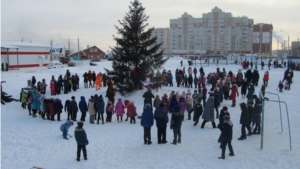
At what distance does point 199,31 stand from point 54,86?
119273 mm

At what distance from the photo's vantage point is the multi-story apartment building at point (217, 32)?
131 metres

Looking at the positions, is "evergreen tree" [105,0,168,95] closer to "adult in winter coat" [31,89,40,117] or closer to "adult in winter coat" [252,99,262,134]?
"adult in winter coat" [31,89,40,117]

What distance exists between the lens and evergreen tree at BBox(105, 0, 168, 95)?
2277cm

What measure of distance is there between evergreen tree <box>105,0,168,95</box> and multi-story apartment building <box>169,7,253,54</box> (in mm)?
106772

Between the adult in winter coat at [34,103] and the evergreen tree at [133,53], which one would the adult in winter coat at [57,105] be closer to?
the adult in winter coat at [34,103]

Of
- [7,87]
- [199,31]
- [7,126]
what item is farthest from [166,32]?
[7,126]

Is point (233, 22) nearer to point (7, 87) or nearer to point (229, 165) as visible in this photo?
point (7, 87)

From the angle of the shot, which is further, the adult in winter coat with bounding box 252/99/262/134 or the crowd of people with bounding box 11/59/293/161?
the adult in winter coat with bounding box 252/99/262/134

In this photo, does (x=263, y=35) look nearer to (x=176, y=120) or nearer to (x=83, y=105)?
(x=83, y=105)

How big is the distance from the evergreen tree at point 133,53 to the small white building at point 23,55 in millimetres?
22991

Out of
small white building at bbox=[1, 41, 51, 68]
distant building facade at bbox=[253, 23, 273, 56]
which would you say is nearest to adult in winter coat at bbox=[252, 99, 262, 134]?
small white building at bbox=[1, 41, 51, 68]

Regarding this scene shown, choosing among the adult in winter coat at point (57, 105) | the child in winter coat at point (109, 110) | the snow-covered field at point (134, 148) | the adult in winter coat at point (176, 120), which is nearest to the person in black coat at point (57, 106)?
the adult in winter coat at point (57, 105)

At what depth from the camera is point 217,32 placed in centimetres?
13250

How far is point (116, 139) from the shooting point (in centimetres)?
1238
